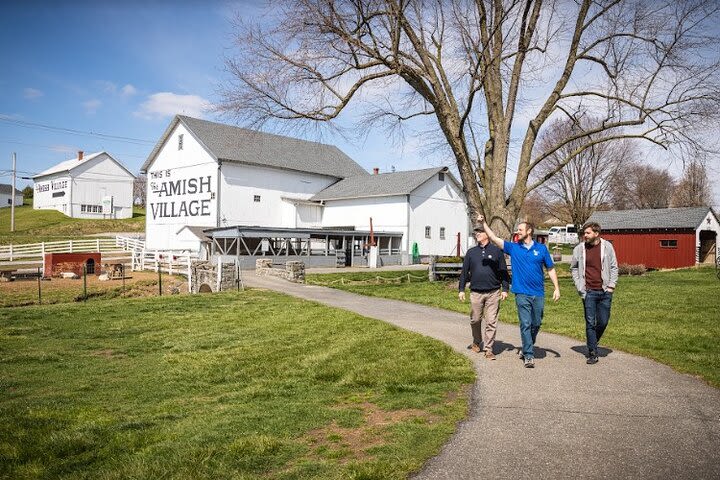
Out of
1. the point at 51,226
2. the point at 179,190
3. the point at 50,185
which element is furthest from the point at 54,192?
the point at 179,190

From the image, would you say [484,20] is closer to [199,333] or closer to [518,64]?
[518,64]

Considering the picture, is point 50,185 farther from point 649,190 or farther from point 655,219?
point 649,190

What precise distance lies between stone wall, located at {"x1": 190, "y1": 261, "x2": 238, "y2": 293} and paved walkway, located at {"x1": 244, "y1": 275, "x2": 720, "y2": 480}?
13.5m

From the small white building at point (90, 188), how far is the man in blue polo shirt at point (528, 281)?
6777 centimetres

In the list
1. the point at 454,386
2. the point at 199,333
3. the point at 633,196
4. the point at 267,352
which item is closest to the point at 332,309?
the point at 199,333

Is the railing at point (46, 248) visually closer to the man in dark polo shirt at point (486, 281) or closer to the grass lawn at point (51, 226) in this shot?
the grass lawn at point (51, 226)

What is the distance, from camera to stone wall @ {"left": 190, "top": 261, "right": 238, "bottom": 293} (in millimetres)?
20375

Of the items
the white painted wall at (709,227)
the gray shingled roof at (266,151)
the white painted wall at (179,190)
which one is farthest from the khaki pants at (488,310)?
the white painted wall at (709,227)

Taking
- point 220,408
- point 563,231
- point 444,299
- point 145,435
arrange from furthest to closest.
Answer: point 563,231 < point 444,299 < point 220,408 < point 145,435

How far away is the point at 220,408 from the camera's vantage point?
250 inches

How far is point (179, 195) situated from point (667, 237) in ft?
117

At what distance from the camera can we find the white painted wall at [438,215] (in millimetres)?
43219

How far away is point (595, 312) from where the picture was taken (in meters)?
7.98

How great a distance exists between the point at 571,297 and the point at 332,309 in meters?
8.46
